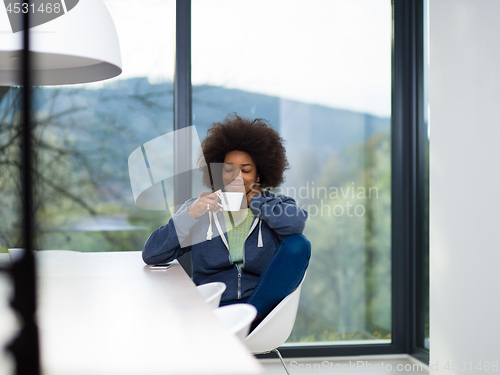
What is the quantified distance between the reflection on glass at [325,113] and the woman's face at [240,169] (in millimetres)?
587

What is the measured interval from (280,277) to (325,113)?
1.42m

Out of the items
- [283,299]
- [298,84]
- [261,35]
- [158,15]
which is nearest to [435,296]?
[283,299]

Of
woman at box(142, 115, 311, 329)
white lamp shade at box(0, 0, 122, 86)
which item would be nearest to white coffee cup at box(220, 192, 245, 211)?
woman at box(142, 115, 311, 329)

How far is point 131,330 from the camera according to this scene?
0.87m

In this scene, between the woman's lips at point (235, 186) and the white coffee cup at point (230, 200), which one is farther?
the woman's lips at point (235, 186)

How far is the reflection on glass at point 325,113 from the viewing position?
2.74 metres

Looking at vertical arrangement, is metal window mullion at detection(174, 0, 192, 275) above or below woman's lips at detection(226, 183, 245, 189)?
above

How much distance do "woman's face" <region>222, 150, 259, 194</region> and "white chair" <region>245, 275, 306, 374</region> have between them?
0.62 m

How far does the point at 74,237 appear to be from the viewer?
2600mm

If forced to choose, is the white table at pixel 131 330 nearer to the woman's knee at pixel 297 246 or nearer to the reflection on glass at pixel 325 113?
the woman's knee at pixel 297 246

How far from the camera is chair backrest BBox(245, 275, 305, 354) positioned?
5.24ft

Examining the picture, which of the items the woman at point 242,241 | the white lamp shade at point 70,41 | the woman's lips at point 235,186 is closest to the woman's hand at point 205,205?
the woman at point 242,241

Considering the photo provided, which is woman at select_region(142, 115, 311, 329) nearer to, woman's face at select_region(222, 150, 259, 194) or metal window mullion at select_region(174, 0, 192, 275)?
woman's face at select_region(222, 150, 259, 194)

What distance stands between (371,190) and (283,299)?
1.43m
